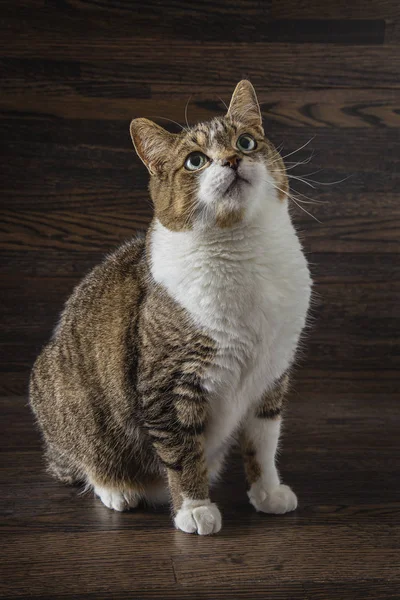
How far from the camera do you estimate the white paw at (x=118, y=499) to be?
1.79 metres

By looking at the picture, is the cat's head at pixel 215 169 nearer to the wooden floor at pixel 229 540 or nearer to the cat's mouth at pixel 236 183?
the cat's mouth at pixel 236 183

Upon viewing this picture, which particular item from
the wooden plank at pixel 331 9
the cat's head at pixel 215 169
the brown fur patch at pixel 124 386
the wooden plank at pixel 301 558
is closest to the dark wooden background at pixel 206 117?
the wooden plank at pixel 331 9

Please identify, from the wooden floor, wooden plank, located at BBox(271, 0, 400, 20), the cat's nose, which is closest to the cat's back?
the wooden floor

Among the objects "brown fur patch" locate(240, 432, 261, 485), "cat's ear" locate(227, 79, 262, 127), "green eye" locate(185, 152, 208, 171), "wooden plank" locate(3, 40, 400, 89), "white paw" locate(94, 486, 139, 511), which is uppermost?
"wooden plank" locate(3, 40, 400, 89)

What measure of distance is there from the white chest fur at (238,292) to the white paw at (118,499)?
0.24m

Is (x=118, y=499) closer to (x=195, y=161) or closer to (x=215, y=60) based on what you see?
(x=195, y=161)

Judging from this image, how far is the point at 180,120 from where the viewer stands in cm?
243

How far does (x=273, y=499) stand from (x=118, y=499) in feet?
1.07

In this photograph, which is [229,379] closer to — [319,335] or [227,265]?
[227,265]

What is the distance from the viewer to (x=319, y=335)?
2568 mm

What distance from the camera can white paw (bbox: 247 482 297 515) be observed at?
1743 mm

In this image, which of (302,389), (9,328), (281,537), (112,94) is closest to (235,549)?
(281,537)

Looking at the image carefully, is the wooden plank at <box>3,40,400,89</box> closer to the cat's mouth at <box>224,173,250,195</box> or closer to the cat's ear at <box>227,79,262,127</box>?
the cat's ear at <box>227,79,262,127</box>

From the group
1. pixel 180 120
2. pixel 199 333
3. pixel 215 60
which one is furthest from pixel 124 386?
pixel 215 60
